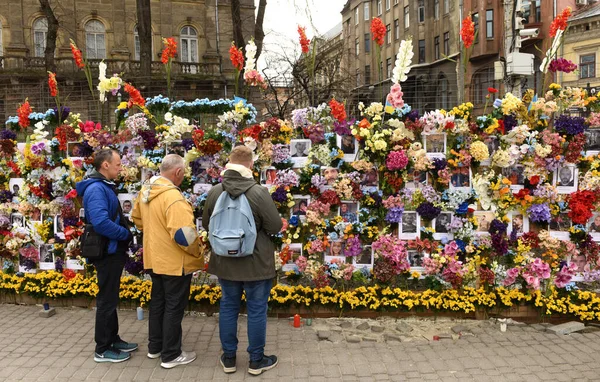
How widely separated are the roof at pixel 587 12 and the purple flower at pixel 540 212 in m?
33.4

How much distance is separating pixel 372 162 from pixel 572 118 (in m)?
2.16

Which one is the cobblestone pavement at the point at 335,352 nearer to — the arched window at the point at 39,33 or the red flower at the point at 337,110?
the red flower at the point at 337,110

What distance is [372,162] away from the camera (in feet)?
17.8

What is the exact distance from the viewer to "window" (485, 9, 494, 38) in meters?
33.5

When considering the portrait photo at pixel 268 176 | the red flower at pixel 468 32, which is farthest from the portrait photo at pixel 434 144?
the portrait photo at pixel 268 176

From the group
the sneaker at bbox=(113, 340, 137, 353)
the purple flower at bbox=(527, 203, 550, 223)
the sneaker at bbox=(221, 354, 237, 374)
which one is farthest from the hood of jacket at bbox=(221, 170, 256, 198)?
the purple flower at bbox=(527, 203, 550, 223)

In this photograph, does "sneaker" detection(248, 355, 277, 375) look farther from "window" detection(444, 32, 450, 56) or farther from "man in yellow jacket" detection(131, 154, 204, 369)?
"window" detection(444, 32, 450, 56)

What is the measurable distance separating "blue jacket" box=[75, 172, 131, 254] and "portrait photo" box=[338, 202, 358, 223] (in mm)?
2269

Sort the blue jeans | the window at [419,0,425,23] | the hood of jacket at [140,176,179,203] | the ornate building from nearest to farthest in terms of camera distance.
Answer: the blue jeans
the hood of jacket at [140,176,179,203]
the ornate building
the window at [419,0,425,23]

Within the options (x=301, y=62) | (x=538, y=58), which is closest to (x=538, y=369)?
(x=301, y=62)

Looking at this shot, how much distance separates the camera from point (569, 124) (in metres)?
5.20

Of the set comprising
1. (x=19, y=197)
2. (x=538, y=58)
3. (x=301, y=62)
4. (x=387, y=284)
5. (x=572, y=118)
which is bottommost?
(x=387, y=284)

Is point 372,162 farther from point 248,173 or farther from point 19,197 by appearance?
point 19,197

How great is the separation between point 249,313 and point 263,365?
0.48 meters
